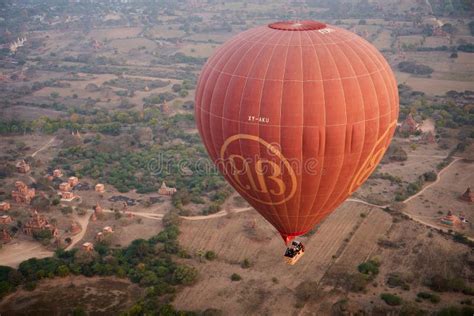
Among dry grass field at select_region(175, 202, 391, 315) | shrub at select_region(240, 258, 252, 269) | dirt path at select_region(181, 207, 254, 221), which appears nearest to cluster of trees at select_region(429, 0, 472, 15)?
dry grass field at select_region(175, 202, 391, 315)

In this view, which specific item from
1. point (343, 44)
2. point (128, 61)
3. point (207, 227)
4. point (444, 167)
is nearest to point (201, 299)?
point (207, 227)

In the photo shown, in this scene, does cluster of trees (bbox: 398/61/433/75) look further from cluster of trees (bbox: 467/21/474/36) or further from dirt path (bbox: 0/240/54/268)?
dirt path (bbox: 0/240/54/268)

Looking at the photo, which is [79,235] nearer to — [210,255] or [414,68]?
[210,255]

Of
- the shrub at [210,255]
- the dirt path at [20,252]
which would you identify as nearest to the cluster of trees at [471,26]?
the shrub at [210,255]

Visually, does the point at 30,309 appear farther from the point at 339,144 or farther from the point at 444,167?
the point at 444,167

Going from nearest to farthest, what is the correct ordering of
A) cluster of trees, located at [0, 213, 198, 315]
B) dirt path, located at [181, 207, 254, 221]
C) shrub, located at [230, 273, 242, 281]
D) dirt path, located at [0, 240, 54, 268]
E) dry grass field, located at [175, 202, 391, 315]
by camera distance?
1. dry grass field, located at [175, 202, 391, 315]
2. cluster of trees, located at [0, 213, 198, 315]
3. shrub, located at [230, 273, 242, 281]
4. dirt path, located at [0, 240, 54, 268]
5. dirt path, located at [181, 207, 254, 221]
